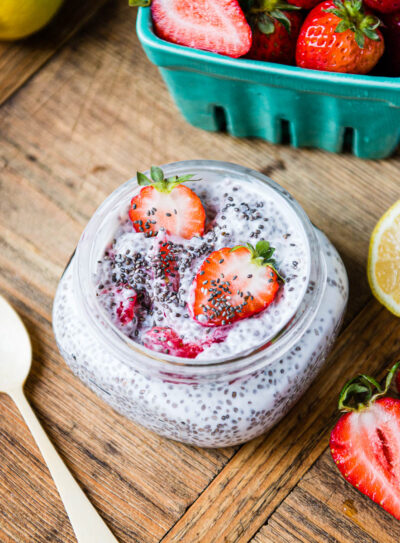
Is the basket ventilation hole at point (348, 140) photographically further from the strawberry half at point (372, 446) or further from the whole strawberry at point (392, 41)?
the strawberry half at point (372, 446)

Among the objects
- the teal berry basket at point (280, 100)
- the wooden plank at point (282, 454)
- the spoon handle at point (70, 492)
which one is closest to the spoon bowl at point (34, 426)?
the spoon handle at point (70, 492)

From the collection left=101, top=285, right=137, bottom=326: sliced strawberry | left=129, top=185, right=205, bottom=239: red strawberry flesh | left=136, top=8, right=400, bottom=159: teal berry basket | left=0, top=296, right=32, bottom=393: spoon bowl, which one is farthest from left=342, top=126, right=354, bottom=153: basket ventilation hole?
left=0, top=296, right=32, bottom=393: spoon bowl

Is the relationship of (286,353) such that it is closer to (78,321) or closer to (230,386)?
(230,386)

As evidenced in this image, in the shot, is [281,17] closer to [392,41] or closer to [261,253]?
[392,41]

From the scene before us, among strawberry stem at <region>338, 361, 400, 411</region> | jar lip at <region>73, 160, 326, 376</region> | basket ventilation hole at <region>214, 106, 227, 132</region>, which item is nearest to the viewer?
jar lip at <region>73, 160, 326, 376</region>

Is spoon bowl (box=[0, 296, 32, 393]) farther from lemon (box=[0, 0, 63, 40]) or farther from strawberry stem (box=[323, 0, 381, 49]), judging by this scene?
strawberry stem (box=[323, 0, 381, 49])

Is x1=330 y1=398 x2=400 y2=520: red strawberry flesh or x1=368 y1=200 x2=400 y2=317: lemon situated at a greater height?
x1=368 y1=200 x2=400 y2=317: lemon
